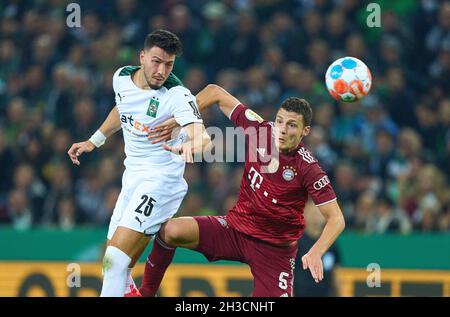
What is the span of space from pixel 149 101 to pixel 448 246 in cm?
529

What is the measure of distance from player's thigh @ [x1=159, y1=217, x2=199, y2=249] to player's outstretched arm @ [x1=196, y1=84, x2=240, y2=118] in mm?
1112

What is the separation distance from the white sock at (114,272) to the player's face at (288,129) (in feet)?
5.85

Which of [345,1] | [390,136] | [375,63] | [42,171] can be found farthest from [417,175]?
[42,171]

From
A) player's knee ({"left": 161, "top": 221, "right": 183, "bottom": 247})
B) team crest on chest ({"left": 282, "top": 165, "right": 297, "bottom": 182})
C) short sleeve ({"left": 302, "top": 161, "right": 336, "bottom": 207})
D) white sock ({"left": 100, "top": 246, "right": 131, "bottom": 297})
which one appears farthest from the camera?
team crest on chest ({"left": 282, "top": 165, "right": 297, "bottom": 182})

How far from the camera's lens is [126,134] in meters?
8.38

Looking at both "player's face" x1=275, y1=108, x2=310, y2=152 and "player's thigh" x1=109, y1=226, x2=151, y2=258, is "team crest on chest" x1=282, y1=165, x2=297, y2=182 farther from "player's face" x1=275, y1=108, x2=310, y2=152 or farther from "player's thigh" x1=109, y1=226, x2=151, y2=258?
"player's thigh" x1=109, y1=226, x2=151, y2=258

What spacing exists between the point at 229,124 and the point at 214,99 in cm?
465

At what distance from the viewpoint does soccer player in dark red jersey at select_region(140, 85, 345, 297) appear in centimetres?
831

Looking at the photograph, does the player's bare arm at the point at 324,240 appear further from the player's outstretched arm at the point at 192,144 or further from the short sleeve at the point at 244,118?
the player's outstretched arm at the point at 192,144

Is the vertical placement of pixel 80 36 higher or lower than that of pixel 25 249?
higher

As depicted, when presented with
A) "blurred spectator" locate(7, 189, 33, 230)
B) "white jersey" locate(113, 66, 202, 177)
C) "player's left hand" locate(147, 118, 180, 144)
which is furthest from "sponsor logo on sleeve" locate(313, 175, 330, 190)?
"blurred spectator" locate(7, 189, 33, 230)

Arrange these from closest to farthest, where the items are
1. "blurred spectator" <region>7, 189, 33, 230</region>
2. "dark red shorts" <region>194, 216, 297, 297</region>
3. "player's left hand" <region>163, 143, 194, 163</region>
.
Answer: "player's left hand" <region>163, 143, 194, 163</region> → "dark red shorts" <region>194, 216, 297, 297</region> → "blurred spectator" <region>7, 189, 33, 230</region>

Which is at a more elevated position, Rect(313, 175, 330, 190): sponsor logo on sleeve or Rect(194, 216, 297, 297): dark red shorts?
Rect(313, 175, 330, 190): sponsor logo on sleeve
